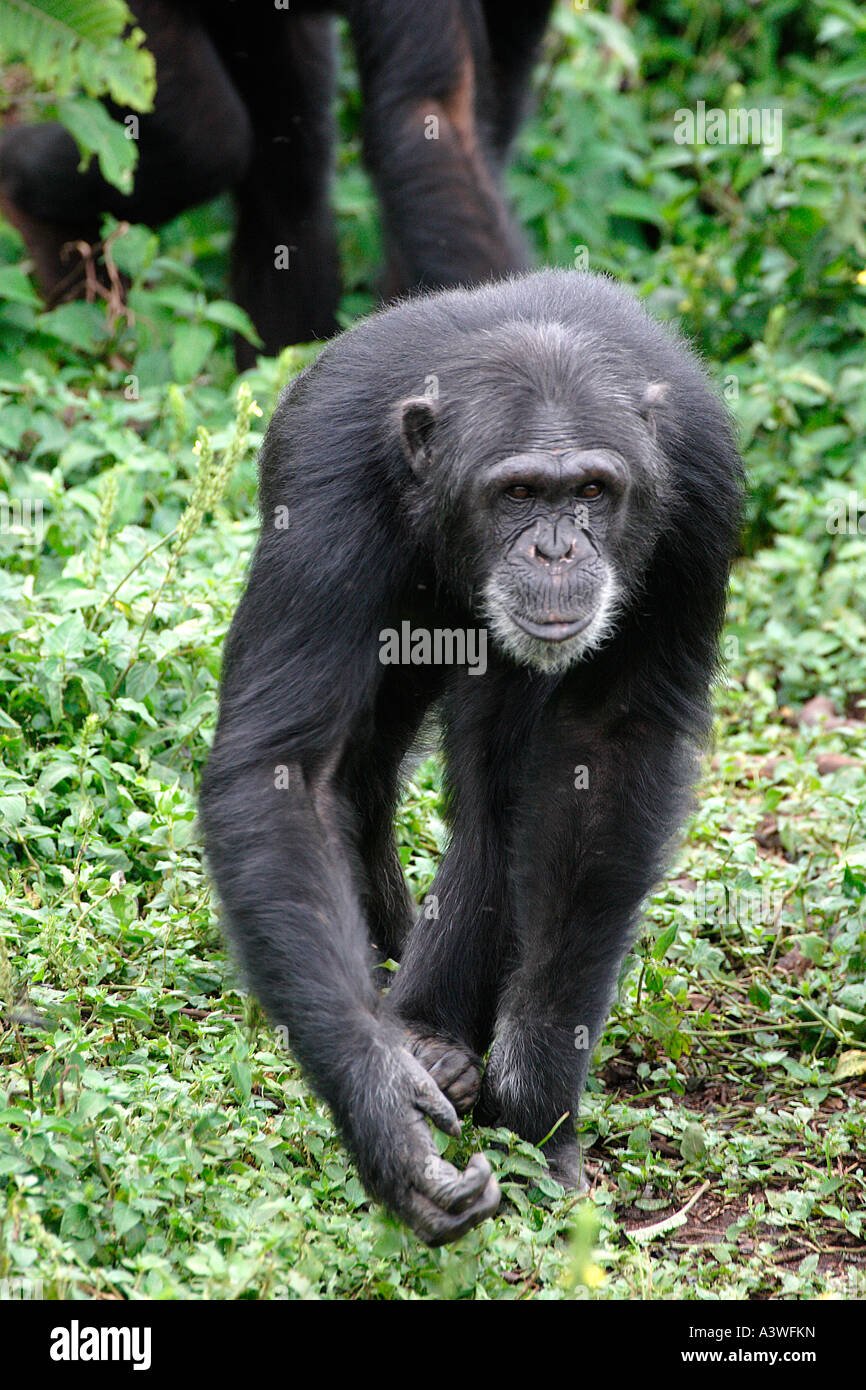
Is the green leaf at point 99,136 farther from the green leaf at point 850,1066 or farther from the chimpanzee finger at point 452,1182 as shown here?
the chimpanzee finger at point 452,1182

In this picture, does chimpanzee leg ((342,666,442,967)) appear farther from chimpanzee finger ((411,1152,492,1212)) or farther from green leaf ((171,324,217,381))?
green leaf ((171,324,217,381))

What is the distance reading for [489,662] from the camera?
4.74 meters

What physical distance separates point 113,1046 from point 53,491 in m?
2.82

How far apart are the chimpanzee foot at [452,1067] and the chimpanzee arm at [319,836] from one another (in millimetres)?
601

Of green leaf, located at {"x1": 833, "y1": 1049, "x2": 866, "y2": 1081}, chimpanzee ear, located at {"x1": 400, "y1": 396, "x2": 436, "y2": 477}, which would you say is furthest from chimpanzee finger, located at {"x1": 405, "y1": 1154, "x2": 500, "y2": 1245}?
chimpanzee ear, located at {"x1": 400, "y1": 396, "x2": 436, "y2": 477}

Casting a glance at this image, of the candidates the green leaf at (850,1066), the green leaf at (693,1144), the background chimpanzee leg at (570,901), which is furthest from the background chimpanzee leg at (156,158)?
the green leaf at (693,1144)

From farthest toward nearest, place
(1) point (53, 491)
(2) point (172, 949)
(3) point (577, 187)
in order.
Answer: (3) point (577, 187) < (1) point (53, 491) < (2) point (172, 949)

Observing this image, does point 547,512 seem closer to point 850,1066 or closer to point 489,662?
point 489,662

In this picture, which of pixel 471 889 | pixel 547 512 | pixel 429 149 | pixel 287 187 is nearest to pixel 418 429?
pixel 547 512

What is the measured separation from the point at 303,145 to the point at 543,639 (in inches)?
233

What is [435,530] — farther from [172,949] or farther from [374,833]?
[172,949]

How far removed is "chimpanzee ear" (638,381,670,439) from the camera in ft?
14.6
